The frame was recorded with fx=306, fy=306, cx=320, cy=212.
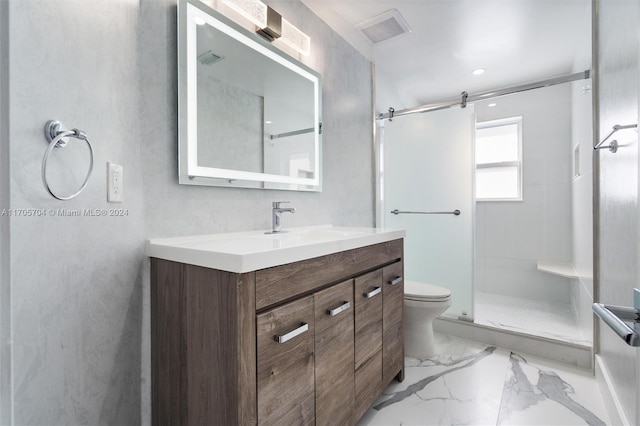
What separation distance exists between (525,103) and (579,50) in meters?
0.83

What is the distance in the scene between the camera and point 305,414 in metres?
1.04

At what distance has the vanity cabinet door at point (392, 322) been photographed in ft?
5.08

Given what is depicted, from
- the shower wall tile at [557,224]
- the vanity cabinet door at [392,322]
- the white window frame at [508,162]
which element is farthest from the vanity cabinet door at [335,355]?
the shower wall tile at [557,224]

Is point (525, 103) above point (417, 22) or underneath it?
underneath

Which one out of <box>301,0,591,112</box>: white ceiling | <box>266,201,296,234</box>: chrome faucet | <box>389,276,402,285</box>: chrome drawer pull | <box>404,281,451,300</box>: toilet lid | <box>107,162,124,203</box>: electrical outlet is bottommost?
<box>404,281,451,300</box>: toilet lid

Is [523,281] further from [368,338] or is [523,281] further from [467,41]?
[368,338]

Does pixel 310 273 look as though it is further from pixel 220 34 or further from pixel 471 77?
pixel 471 77

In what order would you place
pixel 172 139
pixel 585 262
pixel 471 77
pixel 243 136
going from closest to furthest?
pixel 172 139 → pixel 243 136 → pixel 585 262 → pixel 471 77

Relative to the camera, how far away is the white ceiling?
1.99 m

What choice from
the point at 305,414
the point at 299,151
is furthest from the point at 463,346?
the point at 299,151

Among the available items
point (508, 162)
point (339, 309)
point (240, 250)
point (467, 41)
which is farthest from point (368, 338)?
point (508, 162)

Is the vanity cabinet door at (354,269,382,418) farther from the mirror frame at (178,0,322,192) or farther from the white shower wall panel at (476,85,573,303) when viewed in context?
the white shower wall panel at (476,85,573,303)

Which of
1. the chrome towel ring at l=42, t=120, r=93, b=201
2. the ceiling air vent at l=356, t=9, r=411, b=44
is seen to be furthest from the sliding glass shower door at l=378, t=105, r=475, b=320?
the chrome towel ring at l=42, t=120, r=93, b=201

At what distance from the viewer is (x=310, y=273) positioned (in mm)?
1066
